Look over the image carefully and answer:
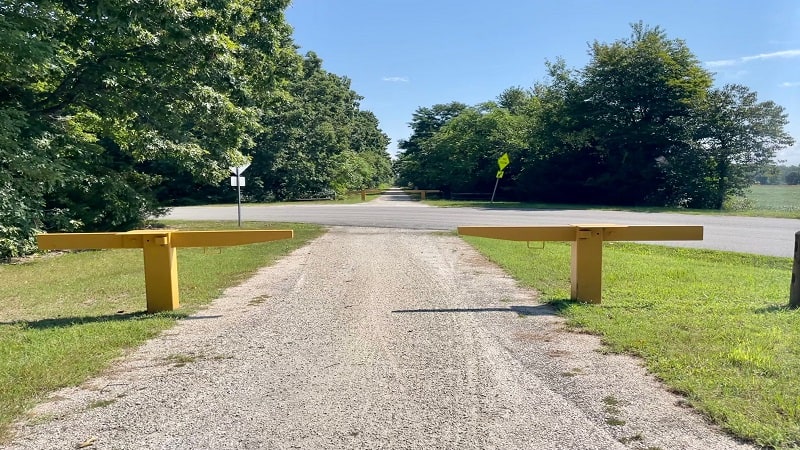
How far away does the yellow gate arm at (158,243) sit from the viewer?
5.93m

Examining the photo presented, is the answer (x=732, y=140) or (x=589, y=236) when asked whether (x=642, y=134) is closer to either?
(x=732, y=140)

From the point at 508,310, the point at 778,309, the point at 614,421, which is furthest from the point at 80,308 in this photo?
the point at 778,309

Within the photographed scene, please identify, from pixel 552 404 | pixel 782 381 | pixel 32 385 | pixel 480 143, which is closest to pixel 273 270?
pixel 32 385

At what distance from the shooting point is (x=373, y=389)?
12.1 feet

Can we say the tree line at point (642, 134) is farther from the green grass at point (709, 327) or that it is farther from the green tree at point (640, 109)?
the green grass at point (709, 327)

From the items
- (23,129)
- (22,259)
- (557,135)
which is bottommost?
(22,259)

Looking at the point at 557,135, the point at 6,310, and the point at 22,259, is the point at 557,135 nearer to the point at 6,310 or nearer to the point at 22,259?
the point at 22,259

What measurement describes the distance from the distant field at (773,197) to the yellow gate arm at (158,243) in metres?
28.7

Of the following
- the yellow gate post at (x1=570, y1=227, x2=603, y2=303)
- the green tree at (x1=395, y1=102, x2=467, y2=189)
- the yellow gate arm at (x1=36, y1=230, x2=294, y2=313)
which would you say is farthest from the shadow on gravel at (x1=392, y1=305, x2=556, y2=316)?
the green tree at (x1=395, y1=102, x2=467, y2=189)

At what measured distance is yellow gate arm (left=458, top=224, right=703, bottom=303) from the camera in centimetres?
616

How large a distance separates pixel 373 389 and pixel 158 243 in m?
3.43

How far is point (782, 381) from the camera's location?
361 centimetres

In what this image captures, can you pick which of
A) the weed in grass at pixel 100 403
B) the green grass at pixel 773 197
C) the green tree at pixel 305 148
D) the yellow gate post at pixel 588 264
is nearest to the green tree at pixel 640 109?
the green grass at pixel 773 197

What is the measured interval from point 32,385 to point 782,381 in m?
5.07
